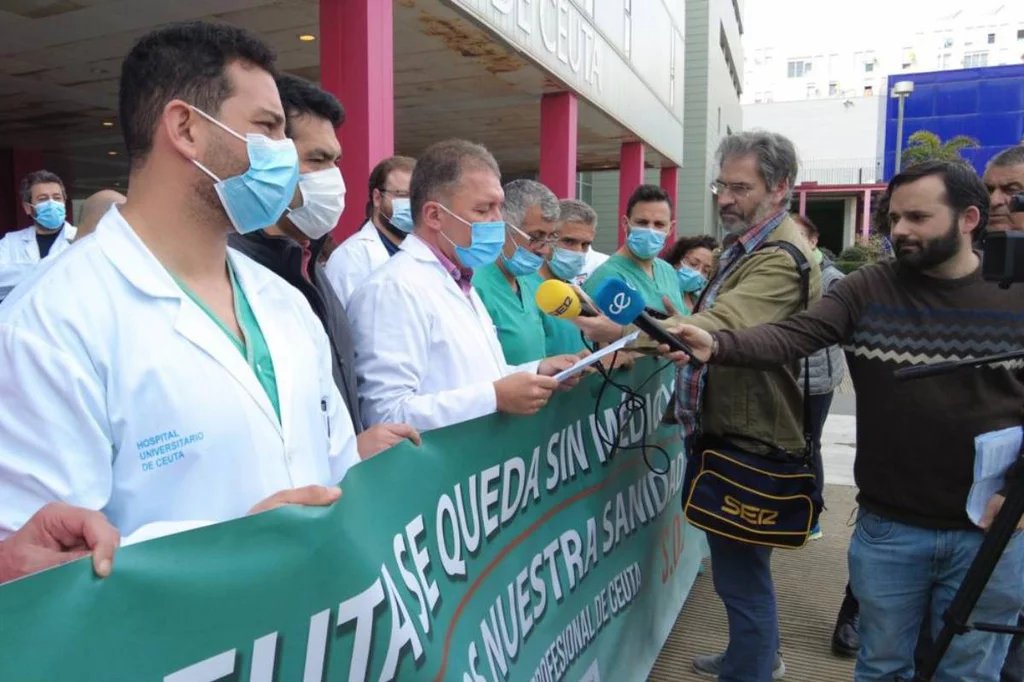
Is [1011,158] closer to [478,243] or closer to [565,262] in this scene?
[565,262]

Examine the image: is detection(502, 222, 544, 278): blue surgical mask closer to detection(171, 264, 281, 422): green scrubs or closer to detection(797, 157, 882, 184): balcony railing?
detection(171, 264, 281, 422): green scrubs

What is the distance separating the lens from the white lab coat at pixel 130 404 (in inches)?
46.6

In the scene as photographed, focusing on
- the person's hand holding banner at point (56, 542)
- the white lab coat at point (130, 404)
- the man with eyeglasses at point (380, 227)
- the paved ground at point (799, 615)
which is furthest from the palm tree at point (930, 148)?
the person's hand holding banner at point (56, 542)

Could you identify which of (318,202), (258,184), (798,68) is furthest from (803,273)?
(798,68)

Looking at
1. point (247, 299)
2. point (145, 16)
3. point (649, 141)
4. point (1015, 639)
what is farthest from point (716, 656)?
point (649, 141)

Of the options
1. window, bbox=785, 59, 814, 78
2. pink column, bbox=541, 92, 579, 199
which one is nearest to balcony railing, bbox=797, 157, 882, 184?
window, bbox=785, 59, 814, 78

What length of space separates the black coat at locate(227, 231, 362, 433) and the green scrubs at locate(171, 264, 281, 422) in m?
0.58

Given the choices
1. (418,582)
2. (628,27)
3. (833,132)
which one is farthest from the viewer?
(833,132)

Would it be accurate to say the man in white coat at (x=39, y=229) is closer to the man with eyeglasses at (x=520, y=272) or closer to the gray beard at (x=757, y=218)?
the man with eyeglasses at (x=520, y=272)

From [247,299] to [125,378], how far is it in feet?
1.21

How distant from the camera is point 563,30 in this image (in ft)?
30.6

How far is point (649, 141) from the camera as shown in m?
14.8

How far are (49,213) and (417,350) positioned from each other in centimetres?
501

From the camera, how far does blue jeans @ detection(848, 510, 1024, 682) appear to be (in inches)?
92.0
